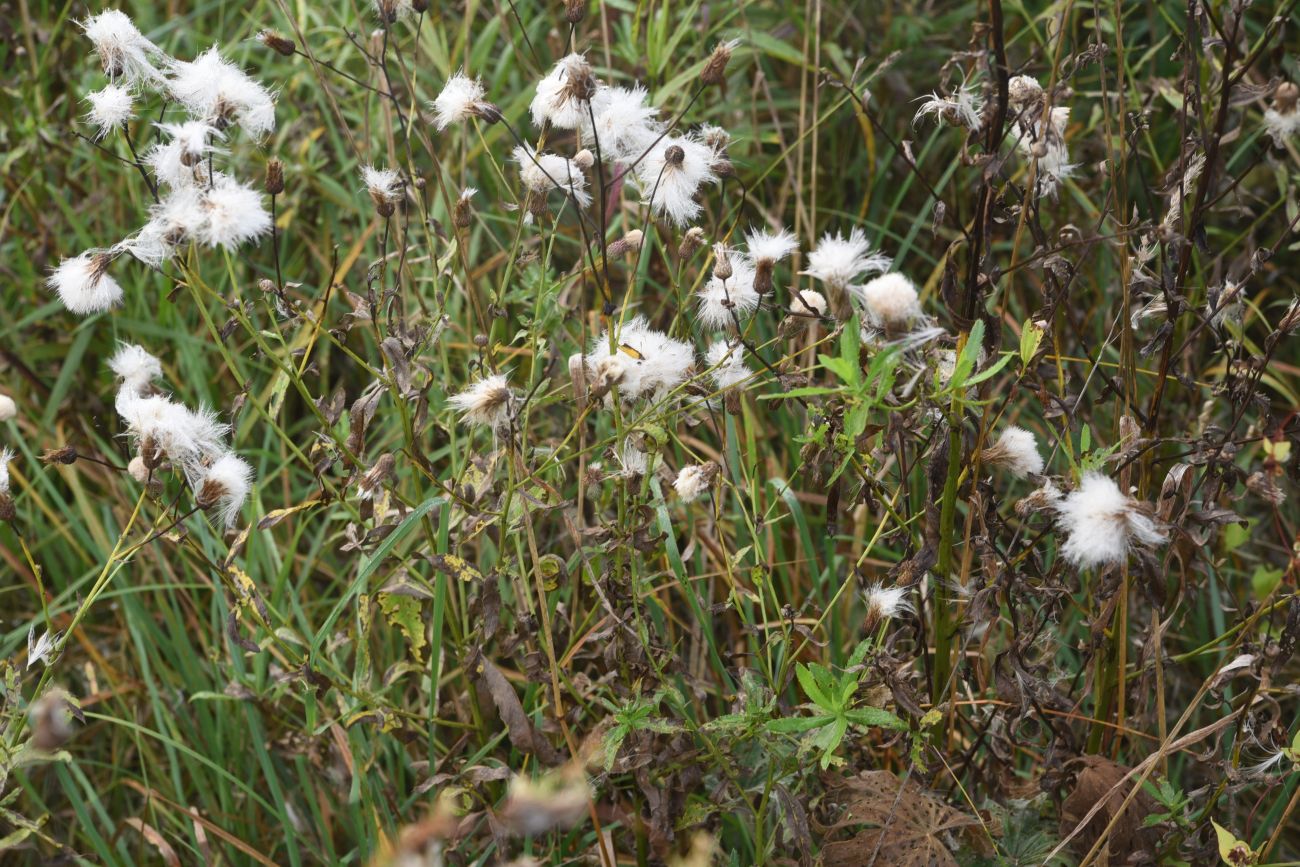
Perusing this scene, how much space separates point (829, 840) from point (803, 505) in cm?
83

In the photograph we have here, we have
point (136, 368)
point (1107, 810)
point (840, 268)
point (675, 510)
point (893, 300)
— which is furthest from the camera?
point (675, 510)

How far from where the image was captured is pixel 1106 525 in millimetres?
1151

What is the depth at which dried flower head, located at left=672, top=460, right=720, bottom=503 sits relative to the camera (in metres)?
1.32

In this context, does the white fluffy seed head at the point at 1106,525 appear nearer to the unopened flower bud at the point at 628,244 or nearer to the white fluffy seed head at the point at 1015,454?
the white fluffy seed head at the point at 1015,454

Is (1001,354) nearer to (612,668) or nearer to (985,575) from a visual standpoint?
(985,575)

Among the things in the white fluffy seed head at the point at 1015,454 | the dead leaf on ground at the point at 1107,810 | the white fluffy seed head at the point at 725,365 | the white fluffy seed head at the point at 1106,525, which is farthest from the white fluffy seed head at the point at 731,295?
the dead leaf on ground at the point at 1107,810

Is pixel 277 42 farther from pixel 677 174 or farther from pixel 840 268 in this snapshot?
pixel 840 268

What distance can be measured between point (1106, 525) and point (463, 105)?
81 centimetres

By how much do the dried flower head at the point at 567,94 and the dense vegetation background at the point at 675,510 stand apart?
14 cm

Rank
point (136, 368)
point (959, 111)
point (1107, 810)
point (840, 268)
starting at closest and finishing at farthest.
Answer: point (840, 268) < point (959, 111) < point (1107, 810) < point (136, 368)

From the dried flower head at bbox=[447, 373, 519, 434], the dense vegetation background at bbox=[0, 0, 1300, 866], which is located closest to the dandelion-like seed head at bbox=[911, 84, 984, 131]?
the dense vegetation background at bbox=[0, 0, 1300, 866]

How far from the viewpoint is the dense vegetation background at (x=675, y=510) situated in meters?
1.34

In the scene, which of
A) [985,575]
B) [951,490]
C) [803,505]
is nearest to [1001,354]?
[951,490]

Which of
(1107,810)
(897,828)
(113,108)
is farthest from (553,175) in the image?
(1107,810)
